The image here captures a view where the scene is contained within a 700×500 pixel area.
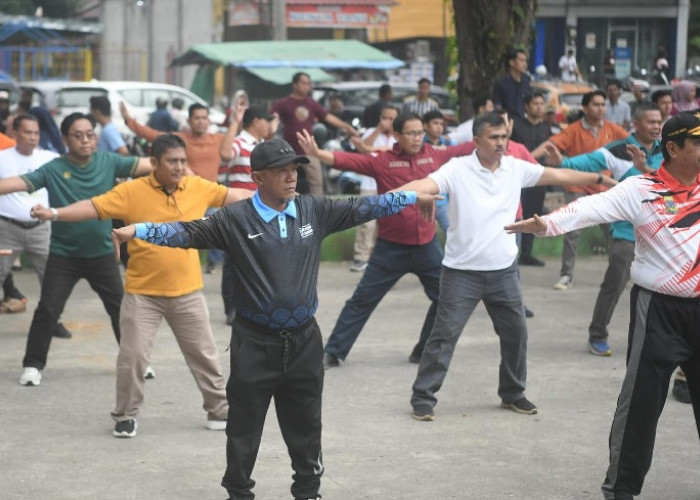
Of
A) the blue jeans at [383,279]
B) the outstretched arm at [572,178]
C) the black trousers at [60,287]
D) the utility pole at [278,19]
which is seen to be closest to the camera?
the outstretched arm at [572,178]

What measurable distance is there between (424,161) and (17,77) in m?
33.3

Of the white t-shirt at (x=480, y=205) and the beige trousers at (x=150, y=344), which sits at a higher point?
the white t-shirt at (x=480, y=205)

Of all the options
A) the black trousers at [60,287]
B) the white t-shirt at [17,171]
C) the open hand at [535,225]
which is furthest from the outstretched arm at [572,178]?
the white t-shirt at [17,171]

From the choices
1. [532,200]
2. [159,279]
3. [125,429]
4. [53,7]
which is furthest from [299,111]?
[53,7]

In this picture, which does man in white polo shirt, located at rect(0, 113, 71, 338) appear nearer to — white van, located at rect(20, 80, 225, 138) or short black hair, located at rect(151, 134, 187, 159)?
short black hair, located at rect(151, 134, 187, 159)

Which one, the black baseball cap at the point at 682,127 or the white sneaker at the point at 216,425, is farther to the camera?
the white sneaker at the point at 216,425

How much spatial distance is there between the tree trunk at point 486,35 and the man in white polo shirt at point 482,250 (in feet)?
24.4

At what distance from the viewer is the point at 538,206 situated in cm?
1383

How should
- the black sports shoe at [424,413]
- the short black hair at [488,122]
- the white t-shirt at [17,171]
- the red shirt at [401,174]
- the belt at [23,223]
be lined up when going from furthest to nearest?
the belt at [23,223] → the white t-shirt at [17,171] → the red shirt at [401,174] → the black sports shoe at [424,413] → the short black hair at [488,122]

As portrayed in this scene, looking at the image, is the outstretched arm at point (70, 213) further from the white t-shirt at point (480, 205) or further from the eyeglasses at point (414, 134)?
the eyeglasses at point (414, 134)

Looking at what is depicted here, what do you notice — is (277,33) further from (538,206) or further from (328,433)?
(328,433)

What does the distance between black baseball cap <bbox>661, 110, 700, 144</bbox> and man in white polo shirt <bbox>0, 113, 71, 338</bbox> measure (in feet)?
18.8

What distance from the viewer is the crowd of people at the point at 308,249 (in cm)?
571

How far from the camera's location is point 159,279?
739 centimetres
